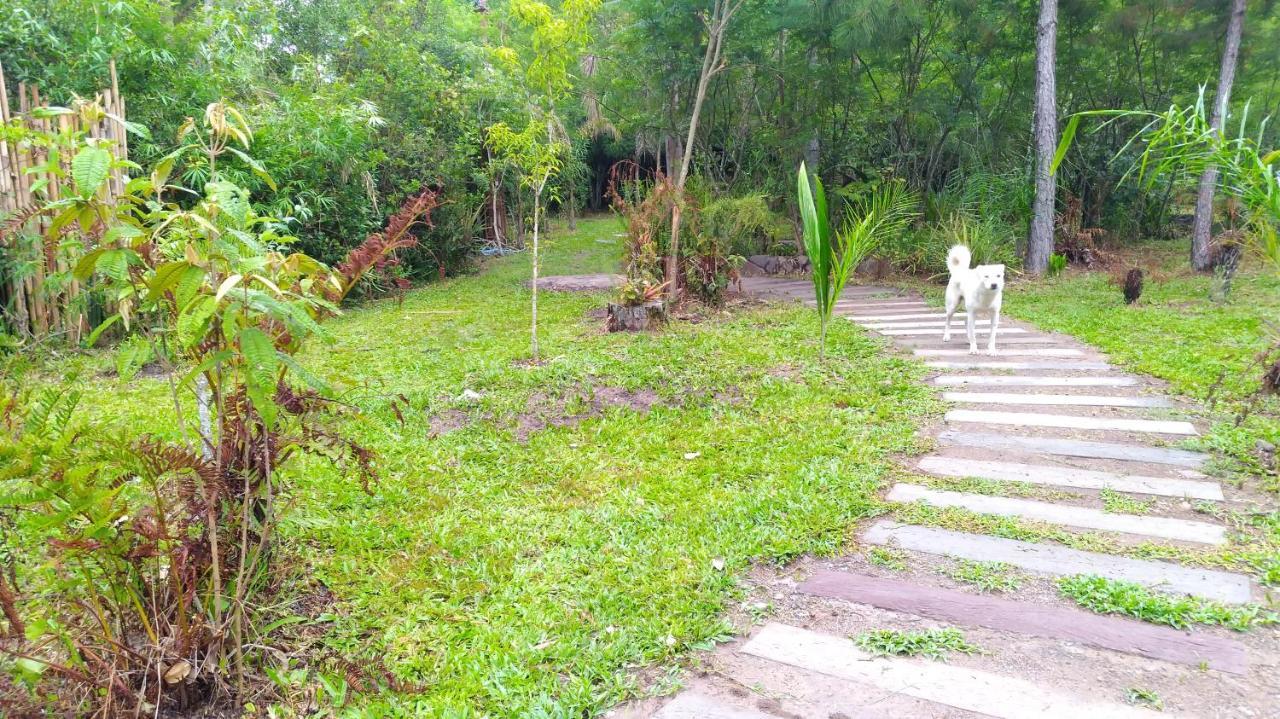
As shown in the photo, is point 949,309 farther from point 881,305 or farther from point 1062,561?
point 1062,561

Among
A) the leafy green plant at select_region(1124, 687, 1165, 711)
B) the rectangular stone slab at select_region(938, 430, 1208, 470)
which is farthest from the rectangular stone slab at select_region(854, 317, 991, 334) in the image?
the leafy green plant at select_region(1124, 687, 1165, 711)

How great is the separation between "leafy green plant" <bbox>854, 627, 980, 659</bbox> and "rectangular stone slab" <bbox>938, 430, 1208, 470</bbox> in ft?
5.65

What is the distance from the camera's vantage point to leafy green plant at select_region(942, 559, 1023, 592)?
92.0 inches

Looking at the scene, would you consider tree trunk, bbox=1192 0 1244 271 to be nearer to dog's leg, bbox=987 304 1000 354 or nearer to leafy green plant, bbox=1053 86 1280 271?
dog's leg, bbox=987 304 1000 354

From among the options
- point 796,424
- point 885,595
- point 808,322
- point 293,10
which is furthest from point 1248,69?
point 293,10

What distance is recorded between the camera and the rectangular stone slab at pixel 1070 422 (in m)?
3.64

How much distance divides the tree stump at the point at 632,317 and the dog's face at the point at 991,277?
276cm

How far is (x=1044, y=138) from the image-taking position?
30.2ft

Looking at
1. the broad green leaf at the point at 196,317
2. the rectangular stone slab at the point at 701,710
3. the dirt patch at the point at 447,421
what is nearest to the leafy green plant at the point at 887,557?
the rectangular stone slab at the point at 701,710

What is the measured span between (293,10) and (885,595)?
50.0 ft

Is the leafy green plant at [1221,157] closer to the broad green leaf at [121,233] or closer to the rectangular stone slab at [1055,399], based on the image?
the rectangular stone slab at [1055,399]

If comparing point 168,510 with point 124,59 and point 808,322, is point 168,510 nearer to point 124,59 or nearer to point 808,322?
point 808,322

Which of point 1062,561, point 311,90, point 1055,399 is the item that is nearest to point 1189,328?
point 1055,399

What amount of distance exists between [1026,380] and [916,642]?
3.11 metres
